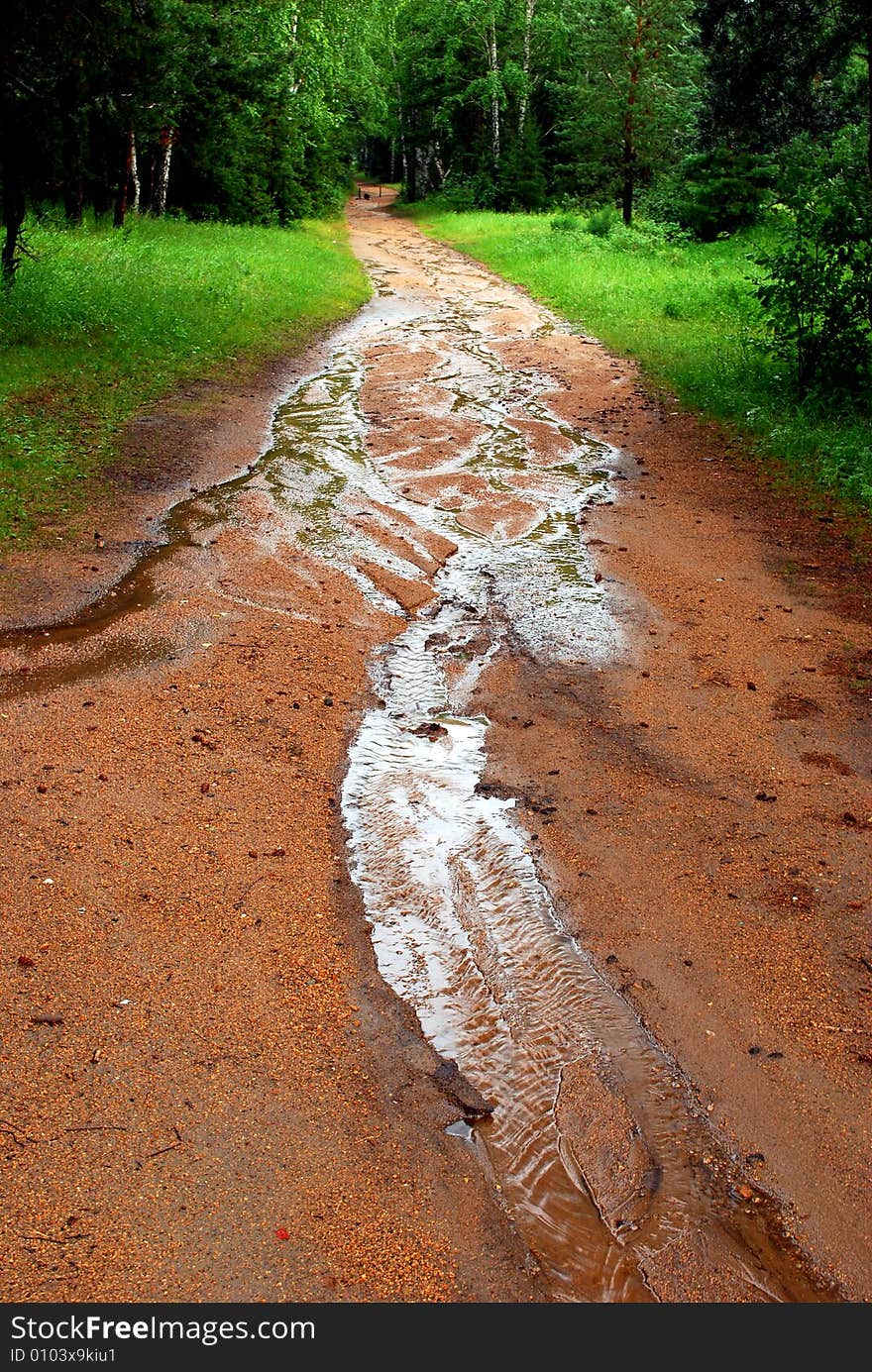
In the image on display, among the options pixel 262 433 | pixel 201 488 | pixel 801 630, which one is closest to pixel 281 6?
pixel 262 433

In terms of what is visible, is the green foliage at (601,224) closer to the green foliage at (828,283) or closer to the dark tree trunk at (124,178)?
the dark tree trunk at (124,178)

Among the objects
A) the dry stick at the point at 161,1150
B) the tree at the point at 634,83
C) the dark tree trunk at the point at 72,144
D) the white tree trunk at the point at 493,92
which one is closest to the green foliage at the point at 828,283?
the dark tree trunk at the point at 72,144

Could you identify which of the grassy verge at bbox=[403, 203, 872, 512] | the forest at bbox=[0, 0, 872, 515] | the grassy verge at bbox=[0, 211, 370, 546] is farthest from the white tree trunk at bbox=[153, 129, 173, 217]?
the grassy verge at bbox=[403, 203, 872, 512]

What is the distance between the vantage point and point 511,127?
44969 mm

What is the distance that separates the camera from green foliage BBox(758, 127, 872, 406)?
11297 mm

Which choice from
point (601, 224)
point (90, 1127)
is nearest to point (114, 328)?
point (90, 1127)

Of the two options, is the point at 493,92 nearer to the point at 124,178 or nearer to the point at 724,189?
the point at 724,189

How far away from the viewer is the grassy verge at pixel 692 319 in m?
10.8

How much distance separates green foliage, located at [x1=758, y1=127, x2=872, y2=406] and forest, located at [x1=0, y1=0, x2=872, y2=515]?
0.03m

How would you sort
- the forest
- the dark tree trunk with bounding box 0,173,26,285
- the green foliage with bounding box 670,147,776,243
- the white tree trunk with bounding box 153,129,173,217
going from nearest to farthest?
the forest, the dark tree trunk with bounding box 0,173,26,285, the green foliage with bounding box 670,147,776,243, the white tree trunk with bounding box 153,129,173,217

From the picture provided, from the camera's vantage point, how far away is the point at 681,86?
2966 cm

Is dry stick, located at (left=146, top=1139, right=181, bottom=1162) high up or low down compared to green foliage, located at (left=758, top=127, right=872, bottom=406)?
down

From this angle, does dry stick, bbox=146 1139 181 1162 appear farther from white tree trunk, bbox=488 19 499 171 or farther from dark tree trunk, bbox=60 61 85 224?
white tree trunk, bbox=488 19 499 171
